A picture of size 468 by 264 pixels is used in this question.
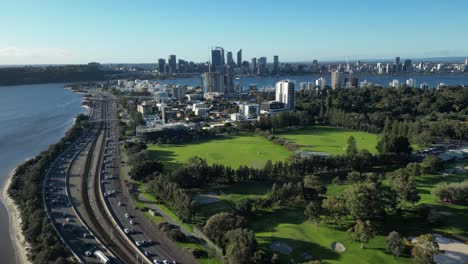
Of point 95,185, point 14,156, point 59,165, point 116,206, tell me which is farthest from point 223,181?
point 14,156

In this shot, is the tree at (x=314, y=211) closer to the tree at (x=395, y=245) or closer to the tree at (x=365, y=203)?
the tree at (x=365, y=203)

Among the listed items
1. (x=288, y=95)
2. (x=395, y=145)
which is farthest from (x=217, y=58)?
(x=395, y=145)

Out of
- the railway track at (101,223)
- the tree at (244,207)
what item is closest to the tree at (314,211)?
the tree at (244,207)

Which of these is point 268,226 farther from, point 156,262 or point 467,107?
point 467,107

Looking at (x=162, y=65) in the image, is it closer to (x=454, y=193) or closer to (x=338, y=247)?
(x=454, y=193)

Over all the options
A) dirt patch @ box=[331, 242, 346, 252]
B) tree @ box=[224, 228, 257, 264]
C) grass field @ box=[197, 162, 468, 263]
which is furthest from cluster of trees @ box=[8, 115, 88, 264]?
dirt patch @ box=[331, 242, 346, 252]
